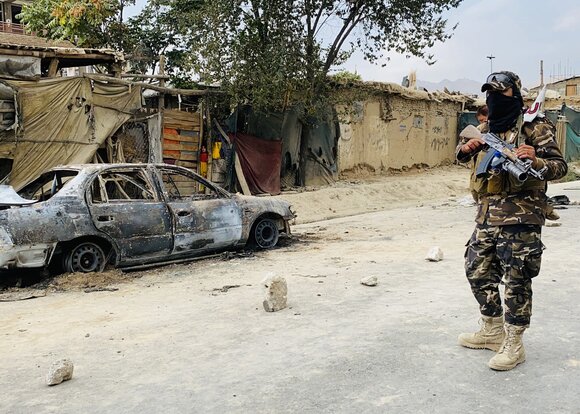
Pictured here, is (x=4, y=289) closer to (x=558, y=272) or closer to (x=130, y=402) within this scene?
(x=130, y=402)

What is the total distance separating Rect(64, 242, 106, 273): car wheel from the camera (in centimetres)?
639

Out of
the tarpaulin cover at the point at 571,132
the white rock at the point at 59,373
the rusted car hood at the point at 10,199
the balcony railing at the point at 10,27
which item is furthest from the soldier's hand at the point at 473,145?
the balcony railing at the point at 10,27

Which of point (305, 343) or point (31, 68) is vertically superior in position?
point (31, 68)

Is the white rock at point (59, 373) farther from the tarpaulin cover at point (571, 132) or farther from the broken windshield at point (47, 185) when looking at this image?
the tarpaulin cover at point (571, 132)

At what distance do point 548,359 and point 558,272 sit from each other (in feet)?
8.92

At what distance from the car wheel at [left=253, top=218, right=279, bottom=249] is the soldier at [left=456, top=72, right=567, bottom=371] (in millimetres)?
4839

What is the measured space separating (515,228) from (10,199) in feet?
17.2

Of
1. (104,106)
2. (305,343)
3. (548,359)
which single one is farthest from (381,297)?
(104,106)

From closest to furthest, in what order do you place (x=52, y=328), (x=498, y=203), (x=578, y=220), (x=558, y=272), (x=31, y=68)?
(x=498, y=203)
(x=52, y=328)
(x=558, y=272)
(x=578, y=220)
(x=31, y=68)

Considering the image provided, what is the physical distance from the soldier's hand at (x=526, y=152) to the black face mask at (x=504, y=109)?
13.2 inches

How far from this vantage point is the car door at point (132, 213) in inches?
259

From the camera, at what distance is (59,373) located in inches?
134

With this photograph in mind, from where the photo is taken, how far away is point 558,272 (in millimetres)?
5887

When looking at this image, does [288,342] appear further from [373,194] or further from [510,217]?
[373,194]
